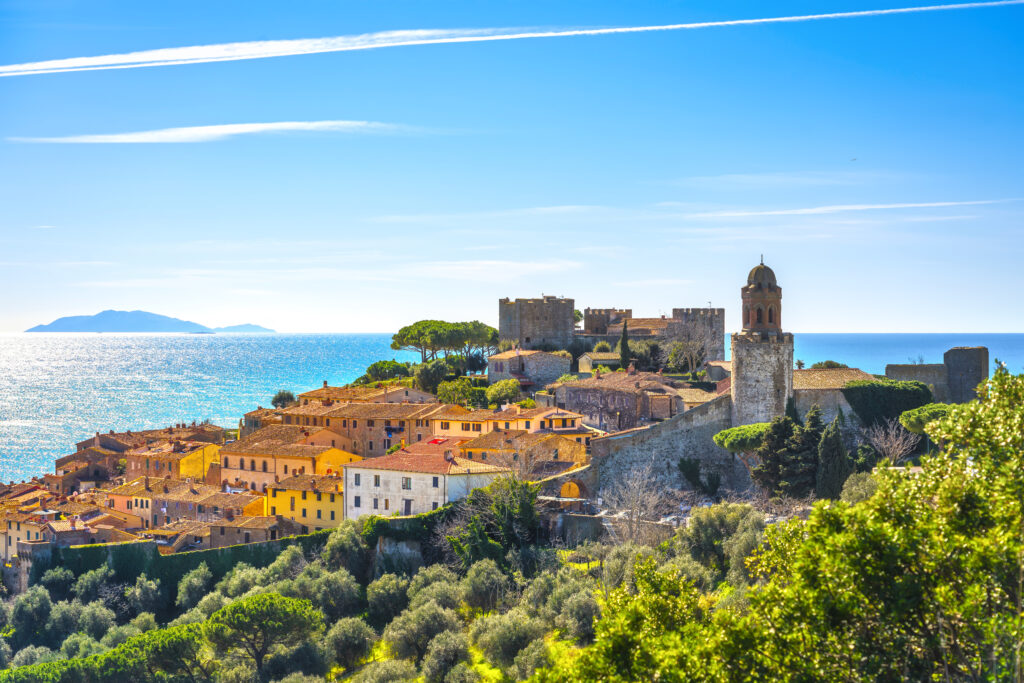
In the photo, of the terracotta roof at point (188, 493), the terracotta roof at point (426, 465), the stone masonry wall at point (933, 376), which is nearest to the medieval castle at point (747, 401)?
the stone masonry wall at point (933, 376)

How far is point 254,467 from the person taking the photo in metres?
49.5

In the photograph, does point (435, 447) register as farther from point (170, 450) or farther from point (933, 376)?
point (933, 376)

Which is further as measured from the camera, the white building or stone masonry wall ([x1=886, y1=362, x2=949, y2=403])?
stone masonry wall ([x1=886, y1=362, x2=949, y2=403])

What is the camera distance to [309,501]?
1693 inches

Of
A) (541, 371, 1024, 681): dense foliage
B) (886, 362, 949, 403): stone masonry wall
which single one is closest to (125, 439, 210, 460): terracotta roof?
(886, 362, 949, 403): stone masonry wall

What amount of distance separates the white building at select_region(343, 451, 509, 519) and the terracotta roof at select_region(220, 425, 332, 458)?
6.59 metres

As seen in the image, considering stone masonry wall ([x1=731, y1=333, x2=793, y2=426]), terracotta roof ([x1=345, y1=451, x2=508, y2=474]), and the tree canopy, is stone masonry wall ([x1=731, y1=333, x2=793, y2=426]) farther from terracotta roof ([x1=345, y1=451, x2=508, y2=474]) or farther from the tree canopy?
the tree canopy

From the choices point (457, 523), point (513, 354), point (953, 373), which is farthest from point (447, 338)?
point (953, 373)

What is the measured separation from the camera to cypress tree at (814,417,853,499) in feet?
104

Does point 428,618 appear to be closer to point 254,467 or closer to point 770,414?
point 770,414

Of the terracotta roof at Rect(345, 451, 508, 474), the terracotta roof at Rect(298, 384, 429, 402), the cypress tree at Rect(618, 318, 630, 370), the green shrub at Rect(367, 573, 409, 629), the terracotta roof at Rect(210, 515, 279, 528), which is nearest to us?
the green shrub at Rect(367, 573, 409, 629)

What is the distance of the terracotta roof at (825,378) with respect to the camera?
3772 centimetres

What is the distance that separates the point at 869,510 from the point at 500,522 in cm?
2228

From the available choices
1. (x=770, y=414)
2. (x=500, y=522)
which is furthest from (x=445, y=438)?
(x=770, y=414)
